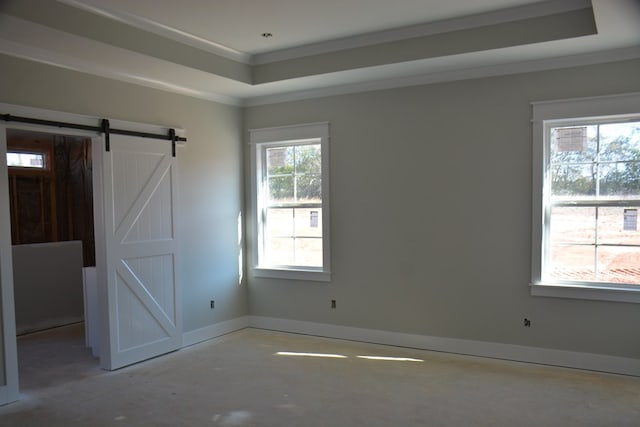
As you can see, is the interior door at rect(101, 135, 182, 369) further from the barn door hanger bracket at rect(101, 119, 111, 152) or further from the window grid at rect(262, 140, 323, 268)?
the window grid at rect(262, 140, 323, 268)

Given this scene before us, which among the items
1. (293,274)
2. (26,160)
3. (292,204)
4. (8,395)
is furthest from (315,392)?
(26,160)

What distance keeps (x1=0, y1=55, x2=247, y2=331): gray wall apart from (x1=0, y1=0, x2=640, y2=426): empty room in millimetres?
23

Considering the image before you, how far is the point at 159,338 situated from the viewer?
496cm

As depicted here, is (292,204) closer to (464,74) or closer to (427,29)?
(464,74)

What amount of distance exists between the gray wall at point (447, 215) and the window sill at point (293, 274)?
95 mm

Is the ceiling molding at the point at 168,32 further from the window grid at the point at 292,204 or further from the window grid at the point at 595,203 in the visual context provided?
the window grid at the point at 595,203

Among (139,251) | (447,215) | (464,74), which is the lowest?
(139,251)

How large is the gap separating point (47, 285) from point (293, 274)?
3.25 metres

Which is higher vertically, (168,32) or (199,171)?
(168,32)

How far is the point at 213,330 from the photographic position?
5633 millimetres

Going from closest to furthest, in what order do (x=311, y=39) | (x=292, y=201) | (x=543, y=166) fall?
(x=543, y=166) → (x=311, y=39) → (x=292, y=201)

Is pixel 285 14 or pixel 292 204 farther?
pixel 292 204

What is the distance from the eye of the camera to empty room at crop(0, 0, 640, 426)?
3723 millimetres

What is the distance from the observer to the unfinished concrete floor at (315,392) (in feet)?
11.2
